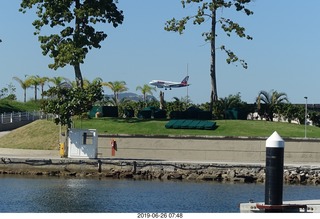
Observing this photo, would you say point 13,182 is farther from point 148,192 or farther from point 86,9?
point 86,9

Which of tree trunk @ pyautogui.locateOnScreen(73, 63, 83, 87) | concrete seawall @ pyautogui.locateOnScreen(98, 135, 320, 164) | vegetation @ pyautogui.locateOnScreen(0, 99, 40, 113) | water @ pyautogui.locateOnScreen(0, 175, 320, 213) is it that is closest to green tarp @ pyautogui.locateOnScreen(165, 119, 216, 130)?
concrete seawall @ pyautogui.locateOnScreen(98, 135, 320, 164)

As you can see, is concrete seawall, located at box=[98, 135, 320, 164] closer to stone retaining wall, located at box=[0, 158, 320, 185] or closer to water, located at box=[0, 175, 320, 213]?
stone retaining wall, located at box=[0, 158, 320, 185]

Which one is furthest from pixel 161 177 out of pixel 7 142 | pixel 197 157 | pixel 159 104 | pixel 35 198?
pixel 159 104

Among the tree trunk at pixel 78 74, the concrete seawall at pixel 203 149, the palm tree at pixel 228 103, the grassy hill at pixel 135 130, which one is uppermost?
the tree trunk at pixel 78 74

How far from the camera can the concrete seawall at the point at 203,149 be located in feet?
184

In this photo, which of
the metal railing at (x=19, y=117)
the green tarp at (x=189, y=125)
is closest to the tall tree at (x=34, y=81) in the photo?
the metal railing at (x=19, y=117)

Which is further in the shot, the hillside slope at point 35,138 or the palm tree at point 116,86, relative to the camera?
the palm tree at point 116,86

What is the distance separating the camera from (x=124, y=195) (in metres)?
40.1

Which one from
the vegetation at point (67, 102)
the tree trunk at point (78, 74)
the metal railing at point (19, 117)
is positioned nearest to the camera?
the vegetation at point (67, 102)

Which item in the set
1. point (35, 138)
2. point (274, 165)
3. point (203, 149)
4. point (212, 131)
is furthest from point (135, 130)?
point (274, 165)

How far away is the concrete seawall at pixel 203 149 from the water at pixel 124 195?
29.8ft

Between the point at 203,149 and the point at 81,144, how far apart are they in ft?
28.8

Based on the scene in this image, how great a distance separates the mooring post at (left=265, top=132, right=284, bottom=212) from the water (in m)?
9.59

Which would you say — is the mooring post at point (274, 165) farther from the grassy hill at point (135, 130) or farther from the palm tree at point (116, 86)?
the palm tree at point (116, 86)
